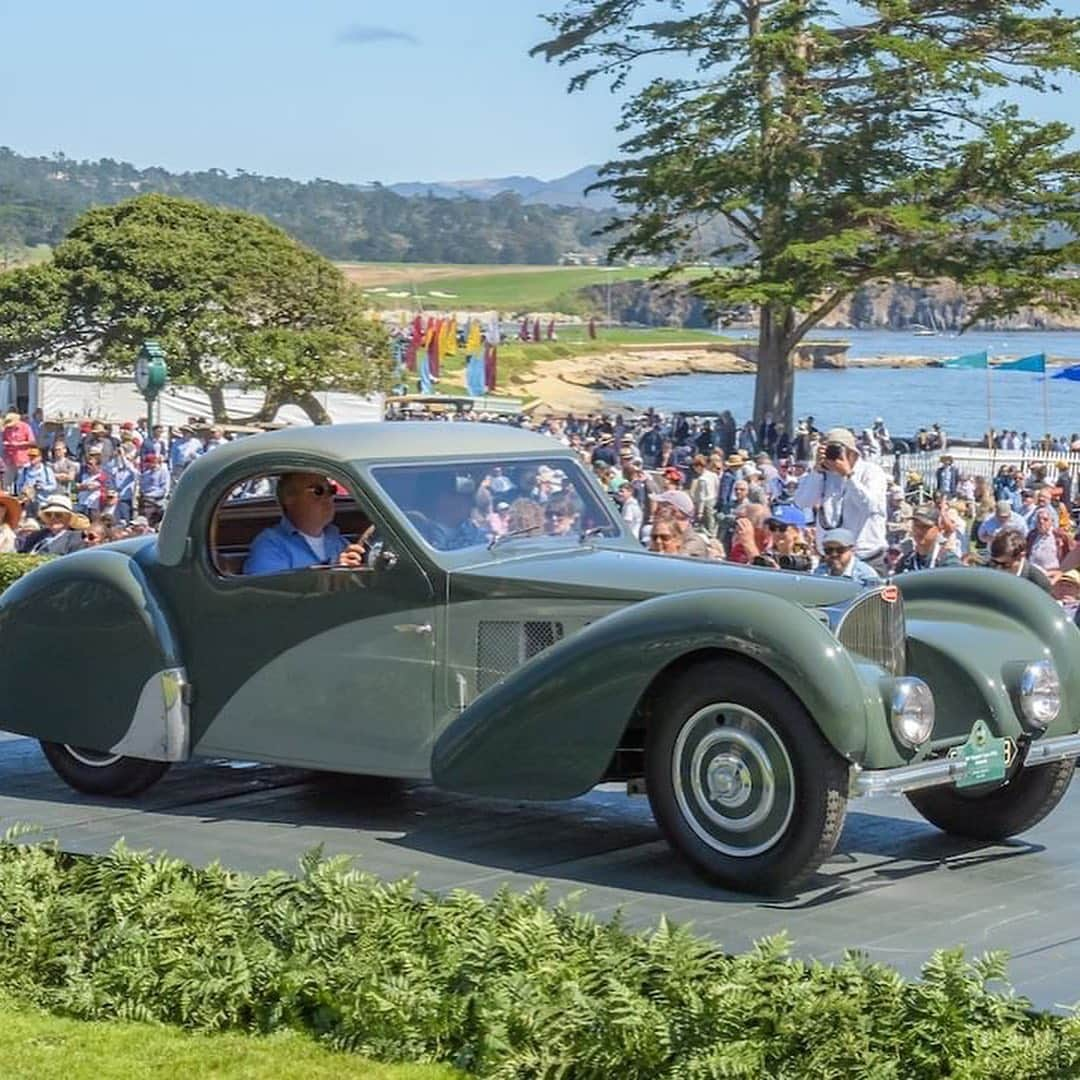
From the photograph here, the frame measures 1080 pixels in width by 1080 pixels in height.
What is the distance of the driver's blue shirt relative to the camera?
8281mm

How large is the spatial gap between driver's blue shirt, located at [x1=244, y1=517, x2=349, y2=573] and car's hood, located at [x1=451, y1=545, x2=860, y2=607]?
2.66ft

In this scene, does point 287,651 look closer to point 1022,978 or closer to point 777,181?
point 1022,978

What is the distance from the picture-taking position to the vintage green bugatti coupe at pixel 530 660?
22.0 ft

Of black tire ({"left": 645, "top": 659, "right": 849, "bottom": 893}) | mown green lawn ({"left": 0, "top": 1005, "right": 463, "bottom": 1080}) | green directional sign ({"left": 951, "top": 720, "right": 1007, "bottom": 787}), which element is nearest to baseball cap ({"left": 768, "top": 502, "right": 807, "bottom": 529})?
green directional sign ({"left": 951, "top": 720, "right": 1007, "bottom": 787})

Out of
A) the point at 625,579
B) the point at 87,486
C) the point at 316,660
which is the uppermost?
the point at 625,579

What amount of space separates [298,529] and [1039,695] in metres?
3.19

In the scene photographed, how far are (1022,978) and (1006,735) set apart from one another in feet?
5.61

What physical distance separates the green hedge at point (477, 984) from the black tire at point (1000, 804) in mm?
2443

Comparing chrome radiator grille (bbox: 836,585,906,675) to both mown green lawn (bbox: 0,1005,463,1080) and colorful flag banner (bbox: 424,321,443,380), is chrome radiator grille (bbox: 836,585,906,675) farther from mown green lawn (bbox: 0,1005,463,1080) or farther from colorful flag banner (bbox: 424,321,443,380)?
colorful flag banner (bbox: 424,321,443,380)

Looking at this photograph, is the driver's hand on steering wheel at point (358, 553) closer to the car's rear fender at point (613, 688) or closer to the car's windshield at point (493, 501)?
the car's windshield at point (493, 501)

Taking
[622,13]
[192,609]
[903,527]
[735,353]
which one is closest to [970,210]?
[622,13]

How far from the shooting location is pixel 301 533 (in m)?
8.41

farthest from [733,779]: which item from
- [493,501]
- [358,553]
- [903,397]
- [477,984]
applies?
[903,397]

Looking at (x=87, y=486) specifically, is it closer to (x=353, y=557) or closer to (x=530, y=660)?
(x=353, y=557)
